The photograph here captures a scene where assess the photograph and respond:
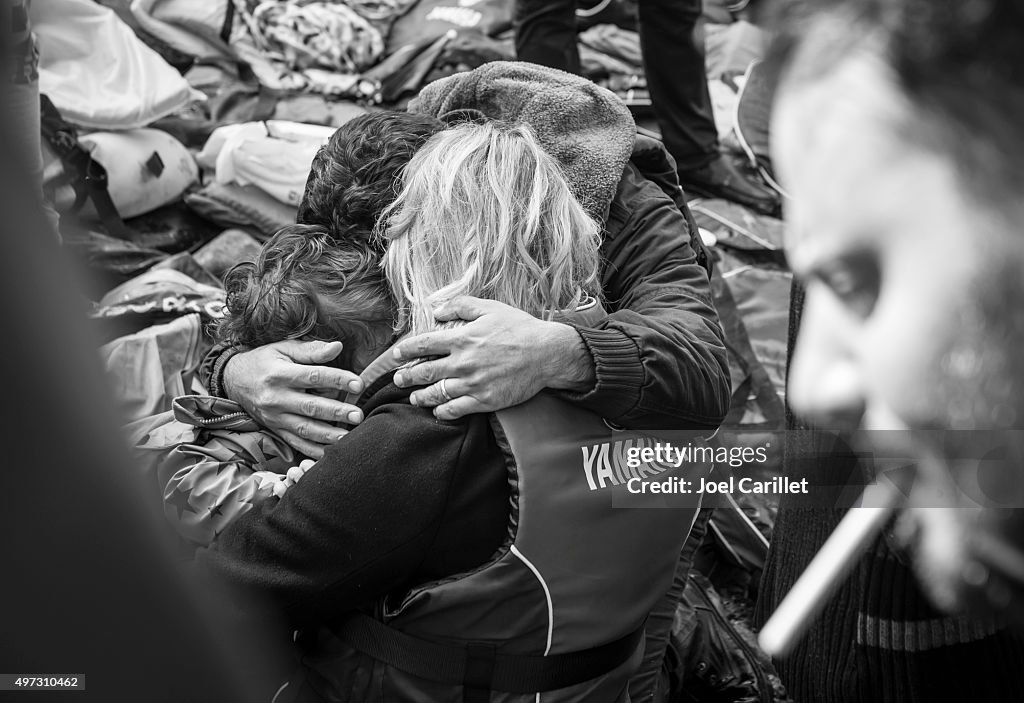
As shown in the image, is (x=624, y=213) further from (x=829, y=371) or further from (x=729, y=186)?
(x=729, y=186)

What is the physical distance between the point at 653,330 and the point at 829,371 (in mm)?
604

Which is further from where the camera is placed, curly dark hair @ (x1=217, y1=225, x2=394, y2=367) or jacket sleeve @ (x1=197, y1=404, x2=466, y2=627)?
curly dark hair @ (x1=217, y1=225, x2=394, y2=367)

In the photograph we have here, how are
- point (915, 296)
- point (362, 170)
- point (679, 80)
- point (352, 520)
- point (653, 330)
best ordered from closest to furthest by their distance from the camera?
point (915, 296) → point (352, 520) → point (653, 330) → point (362, 170) → point (679, 80)

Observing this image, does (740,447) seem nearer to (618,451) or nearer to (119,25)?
(618,451)

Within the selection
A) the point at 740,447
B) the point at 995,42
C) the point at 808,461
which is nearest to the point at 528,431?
the point at 740,447

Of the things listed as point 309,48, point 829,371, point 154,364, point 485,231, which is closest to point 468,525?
point 485,231

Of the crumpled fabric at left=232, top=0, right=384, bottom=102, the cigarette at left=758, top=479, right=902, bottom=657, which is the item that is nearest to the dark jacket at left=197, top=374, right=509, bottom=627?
the cigarette at left=758, top=479, right=902, bottom=657

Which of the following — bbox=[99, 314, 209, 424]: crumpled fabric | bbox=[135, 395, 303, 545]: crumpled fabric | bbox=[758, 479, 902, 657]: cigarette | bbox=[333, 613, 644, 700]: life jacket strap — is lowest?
bbox=[99, 314, 209, 424]: crumpled fabric

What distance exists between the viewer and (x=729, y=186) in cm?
233

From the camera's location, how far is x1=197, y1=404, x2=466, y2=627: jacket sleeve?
0.89 meters

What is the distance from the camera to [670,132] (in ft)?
7.67

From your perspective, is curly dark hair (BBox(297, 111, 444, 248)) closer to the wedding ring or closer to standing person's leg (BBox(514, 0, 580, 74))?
the wedding ring

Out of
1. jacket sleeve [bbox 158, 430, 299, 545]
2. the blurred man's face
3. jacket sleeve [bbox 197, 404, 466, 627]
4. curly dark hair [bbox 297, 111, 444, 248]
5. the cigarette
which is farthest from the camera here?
curly dark hair [bbox 297, 111, 444, 248]

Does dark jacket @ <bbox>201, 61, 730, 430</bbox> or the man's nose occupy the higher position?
the man's nose
